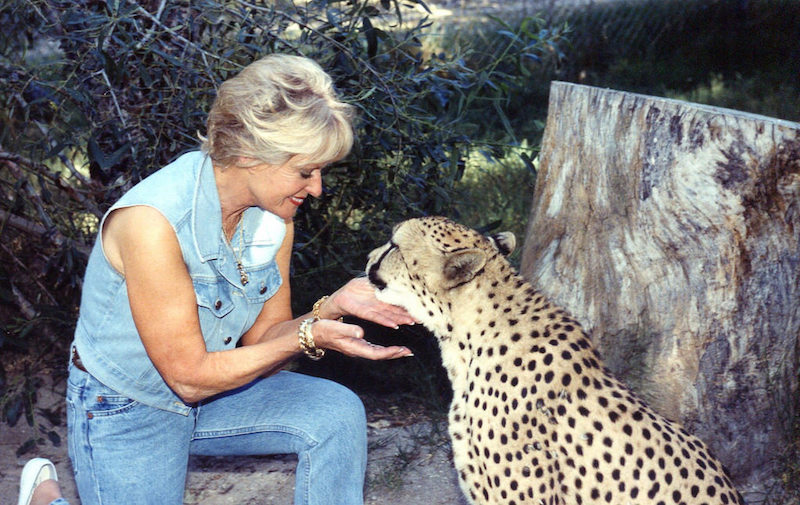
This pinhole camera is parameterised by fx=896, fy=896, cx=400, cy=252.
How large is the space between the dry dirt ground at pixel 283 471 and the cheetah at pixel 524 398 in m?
0.70

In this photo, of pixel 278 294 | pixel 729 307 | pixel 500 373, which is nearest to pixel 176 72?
pixel 278 294

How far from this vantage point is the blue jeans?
1739 millimetres

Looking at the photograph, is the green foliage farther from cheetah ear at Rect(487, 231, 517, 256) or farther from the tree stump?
cheetah ear at Rect(487, 231, 517, 256)

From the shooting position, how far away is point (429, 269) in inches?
73.5

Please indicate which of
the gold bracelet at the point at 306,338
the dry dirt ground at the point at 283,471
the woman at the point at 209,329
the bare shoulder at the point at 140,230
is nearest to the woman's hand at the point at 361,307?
the woman at the point at 209,329

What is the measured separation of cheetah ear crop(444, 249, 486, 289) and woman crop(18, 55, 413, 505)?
0.54ft

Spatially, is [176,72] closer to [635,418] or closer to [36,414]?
[36,414]

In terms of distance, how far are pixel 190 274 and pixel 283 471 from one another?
1065 mm

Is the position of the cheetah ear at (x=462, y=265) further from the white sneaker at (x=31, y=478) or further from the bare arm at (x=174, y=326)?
the white sneaker at (x=31, y=478)

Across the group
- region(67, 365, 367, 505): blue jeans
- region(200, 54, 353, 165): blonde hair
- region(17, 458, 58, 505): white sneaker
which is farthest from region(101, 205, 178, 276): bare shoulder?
region(17, 458, 58, 505): white sneaker

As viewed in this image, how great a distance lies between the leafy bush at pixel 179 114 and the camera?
245 centimetres

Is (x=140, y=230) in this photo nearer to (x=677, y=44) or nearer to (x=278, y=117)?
(x=278, y=117)

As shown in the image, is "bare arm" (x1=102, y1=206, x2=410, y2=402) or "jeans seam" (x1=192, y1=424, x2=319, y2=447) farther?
"jeans seam" (x1=192, y1=424, x2=319, y2=447)

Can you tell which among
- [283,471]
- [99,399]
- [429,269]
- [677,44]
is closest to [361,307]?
[429,269]
